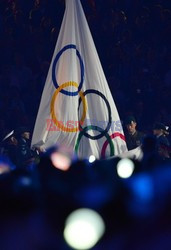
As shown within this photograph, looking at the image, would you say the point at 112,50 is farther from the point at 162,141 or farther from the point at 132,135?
the point at 162,141

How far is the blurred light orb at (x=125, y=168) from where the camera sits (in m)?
2.21

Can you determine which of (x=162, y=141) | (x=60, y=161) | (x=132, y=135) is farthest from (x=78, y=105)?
(x=60, y=161)

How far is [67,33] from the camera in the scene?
26.4 feet

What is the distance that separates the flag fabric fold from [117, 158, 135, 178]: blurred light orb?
202 inches

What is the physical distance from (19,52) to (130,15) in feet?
6.65

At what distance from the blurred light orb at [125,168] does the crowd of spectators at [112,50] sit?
25.3 feet

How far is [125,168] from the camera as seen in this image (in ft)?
7.48

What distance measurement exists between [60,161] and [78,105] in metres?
5.65


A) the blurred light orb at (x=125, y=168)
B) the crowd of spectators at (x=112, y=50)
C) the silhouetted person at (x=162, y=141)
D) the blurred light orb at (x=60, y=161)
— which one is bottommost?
the silhouetted person at (x=162, y=141)

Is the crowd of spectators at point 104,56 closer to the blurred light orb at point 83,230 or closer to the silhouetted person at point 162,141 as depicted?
the silhouetted person at point 162,141

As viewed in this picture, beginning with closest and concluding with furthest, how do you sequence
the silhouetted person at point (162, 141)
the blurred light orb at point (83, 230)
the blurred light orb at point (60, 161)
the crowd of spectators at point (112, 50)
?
the blurred light orb at point (83, 230) → the blurred light orb at point (60, 161) → the silhouetted person at point (162, 141) → the crowd of spectators at point (112, 50)

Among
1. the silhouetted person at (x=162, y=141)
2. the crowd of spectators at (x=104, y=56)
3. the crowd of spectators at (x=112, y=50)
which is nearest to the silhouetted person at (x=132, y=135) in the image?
the silhouetted person at (x=162, y=141)

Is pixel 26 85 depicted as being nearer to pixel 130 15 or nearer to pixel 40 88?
pixel 40 88

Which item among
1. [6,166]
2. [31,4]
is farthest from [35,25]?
[6,166]
